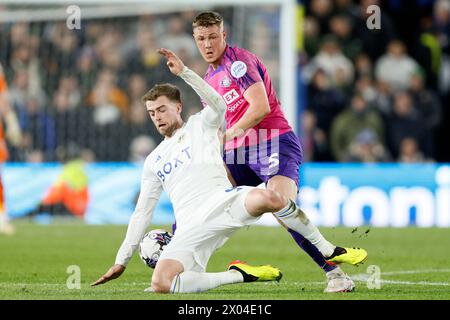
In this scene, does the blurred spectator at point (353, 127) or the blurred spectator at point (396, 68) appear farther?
the blurred spectator at point (396, 68)

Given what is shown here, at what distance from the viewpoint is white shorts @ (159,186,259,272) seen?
327 inches

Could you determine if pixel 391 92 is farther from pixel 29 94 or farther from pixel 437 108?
pixel 29 94

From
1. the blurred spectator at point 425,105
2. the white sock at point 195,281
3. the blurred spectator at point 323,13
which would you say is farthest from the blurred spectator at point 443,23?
the white sock at point 195,281

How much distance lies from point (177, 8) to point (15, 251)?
6.99 meters

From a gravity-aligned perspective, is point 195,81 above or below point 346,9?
below

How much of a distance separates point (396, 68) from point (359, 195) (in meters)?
3.78

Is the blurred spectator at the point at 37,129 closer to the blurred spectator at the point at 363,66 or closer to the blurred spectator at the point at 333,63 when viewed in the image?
the blurred spectator at the point at 333,63

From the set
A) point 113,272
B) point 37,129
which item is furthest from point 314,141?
point 113,272

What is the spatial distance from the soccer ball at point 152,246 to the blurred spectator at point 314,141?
10251 mm

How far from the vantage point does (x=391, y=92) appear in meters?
19.8

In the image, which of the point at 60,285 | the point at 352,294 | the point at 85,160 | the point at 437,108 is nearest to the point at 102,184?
the point at 85,160

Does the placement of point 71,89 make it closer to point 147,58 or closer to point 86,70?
point 86,70

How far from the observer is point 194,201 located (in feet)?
28.0

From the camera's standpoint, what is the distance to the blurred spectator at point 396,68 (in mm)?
19828
